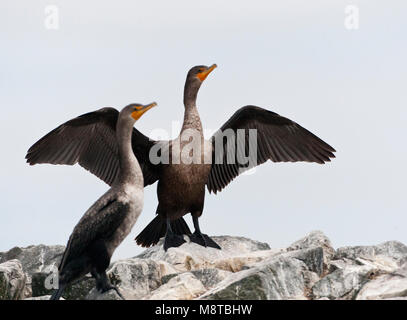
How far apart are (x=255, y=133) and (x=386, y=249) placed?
2340 millimetres

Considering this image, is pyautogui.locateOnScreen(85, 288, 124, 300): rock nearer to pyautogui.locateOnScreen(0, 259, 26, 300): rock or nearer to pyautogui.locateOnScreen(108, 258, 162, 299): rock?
pyautogui.locateOnScreen(108, 258, 162, 299): rock

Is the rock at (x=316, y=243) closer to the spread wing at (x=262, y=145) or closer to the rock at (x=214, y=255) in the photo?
the rock at (x=214, y=255)

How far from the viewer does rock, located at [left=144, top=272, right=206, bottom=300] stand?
272 inches

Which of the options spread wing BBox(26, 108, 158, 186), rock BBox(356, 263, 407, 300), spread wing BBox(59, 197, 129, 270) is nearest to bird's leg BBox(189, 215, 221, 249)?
spread wing BBox(26, 108, 158, 186)

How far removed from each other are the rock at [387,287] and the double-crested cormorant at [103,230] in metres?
2.21

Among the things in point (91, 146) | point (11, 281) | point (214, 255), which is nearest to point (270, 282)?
point (214, 255)

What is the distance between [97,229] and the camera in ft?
23.3

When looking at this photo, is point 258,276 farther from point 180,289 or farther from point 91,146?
point 91,146

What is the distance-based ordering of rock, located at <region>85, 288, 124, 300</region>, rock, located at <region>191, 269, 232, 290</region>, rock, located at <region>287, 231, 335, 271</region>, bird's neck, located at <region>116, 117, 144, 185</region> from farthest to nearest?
rock, located at <region>287, 231, 335, 271</region> < rock, located at <region>191, 269, 232, 290</region> < bird's neck, located at <region>116, 117, 144, 185</region> < rock, located at <region>85, 288, 124, 300</region>

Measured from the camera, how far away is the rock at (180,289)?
691 centimetres

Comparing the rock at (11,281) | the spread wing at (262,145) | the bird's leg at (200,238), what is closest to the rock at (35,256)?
the rock at (11,281)

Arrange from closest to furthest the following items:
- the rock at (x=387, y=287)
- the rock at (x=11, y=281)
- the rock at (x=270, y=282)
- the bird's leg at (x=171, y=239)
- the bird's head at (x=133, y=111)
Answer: the rock at (x=387, y=287) → the rock at (x=270, y=282) → the bird's head at (x=133, y=111) → the rock at (x=11, y=281) → the bird's leg at (x=171, y=239)

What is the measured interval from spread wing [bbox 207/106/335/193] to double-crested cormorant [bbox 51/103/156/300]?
2.85 meters
